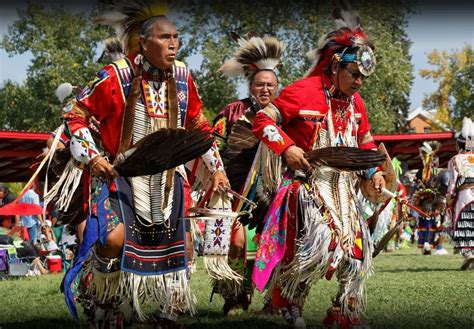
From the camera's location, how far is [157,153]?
15.1ft

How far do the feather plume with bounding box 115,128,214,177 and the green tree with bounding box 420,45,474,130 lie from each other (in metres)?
35.4

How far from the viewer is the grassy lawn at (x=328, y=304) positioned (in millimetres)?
5910

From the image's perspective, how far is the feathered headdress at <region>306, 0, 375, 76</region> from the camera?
217 inches

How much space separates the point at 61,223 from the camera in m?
6.03

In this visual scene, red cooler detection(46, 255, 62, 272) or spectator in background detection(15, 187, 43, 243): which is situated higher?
spectator in background detection(15, 187, 43, 243)

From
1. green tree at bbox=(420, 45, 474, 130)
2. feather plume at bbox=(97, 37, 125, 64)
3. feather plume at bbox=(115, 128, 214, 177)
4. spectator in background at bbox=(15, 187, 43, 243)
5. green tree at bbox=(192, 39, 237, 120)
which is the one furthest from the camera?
green tree at bbox=(420, 45, 474, 130)

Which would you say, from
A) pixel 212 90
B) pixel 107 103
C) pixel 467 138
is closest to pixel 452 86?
pixel 212 90

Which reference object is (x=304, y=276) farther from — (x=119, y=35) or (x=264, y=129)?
(x=119, y=35)

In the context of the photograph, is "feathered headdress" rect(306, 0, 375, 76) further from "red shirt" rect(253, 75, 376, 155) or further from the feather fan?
the feather fan

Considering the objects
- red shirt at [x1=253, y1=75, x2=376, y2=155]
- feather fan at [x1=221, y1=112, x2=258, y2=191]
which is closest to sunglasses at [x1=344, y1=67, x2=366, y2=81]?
red shirt at [x1=253, y1=75, x2=376, y2=155]

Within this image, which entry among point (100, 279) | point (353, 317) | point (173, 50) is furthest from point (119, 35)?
point (353, 317)

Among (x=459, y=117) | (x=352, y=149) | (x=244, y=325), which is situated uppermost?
(x=459, y=117)

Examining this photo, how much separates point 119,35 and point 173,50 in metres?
0.43

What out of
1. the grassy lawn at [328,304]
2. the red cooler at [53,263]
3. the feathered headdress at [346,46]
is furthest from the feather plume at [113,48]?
the red cooler at [53,263]
